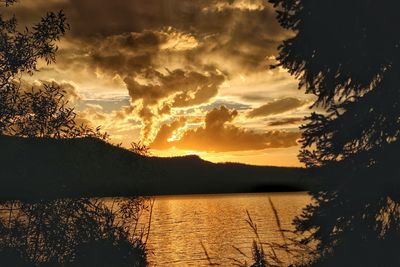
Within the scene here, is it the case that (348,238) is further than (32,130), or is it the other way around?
(32,130)

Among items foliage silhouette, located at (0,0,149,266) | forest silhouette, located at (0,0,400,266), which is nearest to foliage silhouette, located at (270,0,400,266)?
forest silhouette, located at (0,0,400,266)

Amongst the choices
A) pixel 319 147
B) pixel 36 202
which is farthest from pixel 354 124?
pixel 36 202

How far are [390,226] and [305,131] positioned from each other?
10.5 ft

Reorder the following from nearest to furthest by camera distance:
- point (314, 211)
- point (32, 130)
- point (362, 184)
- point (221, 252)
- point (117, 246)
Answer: point (362, 184)
point (314, 211)
point (32, 130)
point (117, 246)
point (221, 252)

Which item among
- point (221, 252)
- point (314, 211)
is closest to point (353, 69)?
point (314, 211)

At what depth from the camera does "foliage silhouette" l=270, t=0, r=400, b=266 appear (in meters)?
11.1

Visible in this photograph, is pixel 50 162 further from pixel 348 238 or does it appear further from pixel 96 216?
pixel 348 238

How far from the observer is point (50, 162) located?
14.1 m

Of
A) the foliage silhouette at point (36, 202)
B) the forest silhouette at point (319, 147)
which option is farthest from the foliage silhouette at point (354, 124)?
the foliage silhouette at point (36, 202)

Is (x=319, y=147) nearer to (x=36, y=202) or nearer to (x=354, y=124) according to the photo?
(x=354, y=124)

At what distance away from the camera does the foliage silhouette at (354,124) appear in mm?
11094

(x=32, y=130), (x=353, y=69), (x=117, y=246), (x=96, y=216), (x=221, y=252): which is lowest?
(x=221, y=252)

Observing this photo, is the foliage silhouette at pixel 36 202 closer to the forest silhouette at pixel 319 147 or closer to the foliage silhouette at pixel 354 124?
the forest silhouette at pixel 319 147

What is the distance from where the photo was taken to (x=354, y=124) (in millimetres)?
→ 11703
